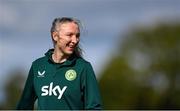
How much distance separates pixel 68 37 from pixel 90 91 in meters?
0.48

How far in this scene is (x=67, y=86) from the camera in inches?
199

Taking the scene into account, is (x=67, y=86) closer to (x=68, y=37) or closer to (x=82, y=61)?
(x=82, y=61)

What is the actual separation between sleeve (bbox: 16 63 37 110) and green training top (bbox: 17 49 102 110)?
8 cm

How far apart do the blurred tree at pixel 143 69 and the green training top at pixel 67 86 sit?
129 feet

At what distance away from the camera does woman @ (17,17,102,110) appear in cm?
504

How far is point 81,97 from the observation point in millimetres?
5070

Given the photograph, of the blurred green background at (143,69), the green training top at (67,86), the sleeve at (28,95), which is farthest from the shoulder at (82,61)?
the blurred green background at (143,69)

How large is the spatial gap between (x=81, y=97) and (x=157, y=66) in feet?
140

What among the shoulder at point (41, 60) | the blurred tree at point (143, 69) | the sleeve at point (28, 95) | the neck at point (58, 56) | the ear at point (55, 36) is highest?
the ear at point (55, 36)

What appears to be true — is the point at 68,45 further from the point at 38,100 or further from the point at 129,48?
the point at 129,48

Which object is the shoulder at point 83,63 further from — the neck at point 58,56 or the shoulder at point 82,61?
the neck at point 58,56

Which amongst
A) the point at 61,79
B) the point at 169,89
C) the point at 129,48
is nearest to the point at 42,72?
the point at 61,79

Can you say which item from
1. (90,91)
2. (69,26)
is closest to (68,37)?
(69,26)

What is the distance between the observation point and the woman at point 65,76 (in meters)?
5.04
